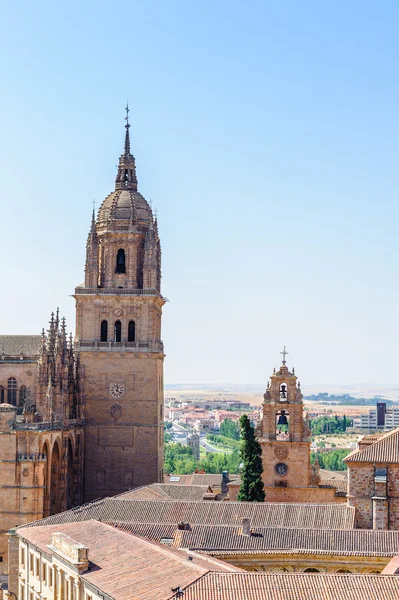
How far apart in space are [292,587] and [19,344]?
52387 millimetres

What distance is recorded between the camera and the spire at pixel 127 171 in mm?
93000

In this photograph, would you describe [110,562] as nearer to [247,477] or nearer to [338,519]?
[338,519]

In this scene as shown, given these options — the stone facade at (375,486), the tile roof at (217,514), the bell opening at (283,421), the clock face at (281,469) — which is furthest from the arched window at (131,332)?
the stone facade at (375,486)

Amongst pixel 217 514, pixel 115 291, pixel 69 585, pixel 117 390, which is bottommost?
pixel 69 585

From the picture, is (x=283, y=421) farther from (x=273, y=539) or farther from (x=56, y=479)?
(x=273, y=539)

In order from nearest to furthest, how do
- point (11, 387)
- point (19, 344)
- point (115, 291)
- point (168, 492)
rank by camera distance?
point (168, 492), point (115, 291), point (11, 387), point (19, 344)

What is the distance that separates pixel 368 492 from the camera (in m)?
64.8

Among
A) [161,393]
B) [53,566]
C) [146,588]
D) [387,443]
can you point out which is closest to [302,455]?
[387,443]

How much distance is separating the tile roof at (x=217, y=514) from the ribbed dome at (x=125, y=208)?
30768 mm

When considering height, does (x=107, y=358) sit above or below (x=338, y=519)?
above

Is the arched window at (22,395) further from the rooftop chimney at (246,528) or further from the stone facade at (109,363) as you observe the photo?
the rooftop chimney at (246,528)

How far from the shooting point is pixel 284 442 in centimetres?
7662

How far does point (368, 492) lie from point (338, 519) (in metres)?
3.19

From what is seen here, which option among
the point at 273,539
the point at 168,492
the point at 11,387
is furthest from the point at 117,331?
the point at 273,539
